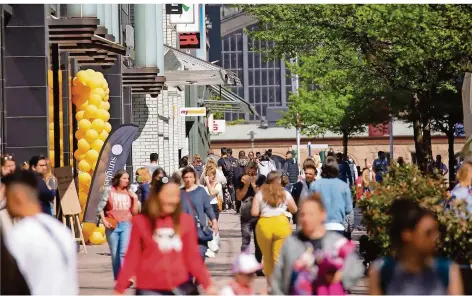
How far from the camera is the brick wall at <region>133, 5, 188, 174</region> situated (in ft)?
133

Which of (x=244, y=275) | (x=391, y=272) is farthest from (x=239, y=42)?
(x=391, y=272)

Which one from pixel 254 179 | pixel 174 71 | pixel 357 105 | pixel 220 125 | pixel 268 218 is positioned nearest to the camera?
pixel 268 218

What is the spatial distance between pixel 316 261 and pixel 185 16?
119ft

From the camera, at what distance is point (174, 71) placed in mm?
38281

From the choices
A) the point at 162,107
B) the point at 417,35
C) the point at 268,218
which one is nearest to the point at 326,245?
the point at 268,218

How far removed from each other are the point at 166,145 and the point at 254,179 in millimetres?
25763

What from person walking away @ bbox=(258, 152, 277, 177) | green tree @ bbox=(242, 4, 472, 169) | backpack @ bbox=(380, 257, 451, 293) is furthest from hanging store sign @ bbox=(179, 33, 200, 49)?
backpack @ bbox=(380, 257, 451, 293)

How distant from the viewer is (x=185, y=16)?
147 feet

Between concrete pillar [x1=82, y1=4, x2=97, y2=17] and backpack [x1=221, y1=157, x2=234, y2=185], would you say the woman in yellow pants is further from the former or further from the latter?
backpack [x1=221, y1=157, x2=234, y2=185]

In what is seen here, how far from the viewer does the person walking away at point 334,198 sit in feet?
49.4

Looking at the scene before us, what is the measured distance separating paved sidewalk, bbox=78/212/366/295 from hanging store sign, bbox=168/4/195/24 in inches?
671

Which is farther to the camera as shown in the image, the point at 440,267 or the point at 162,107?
the point at 162,107

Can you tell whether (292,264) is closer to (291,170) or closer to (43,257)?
(43,257)

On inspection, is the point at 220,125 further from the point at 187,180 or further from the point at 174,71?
the point at 187,180
